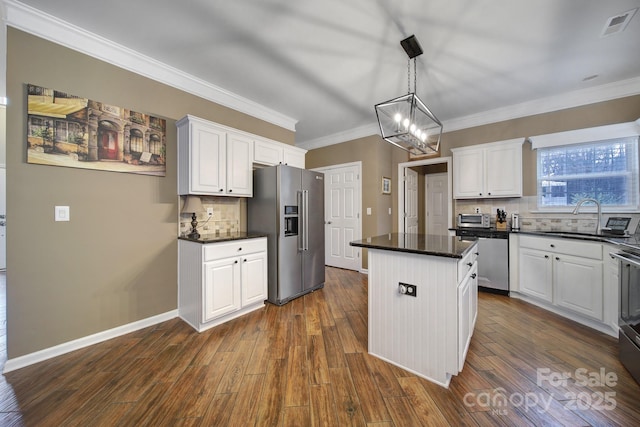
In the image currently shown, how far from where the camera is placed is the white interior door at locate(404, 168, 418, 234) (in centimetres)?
489

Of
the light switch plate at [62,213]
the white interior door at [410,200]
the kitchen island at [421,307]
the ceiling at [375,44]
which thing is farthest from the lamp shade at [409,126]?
the light switch plate at [62,213]

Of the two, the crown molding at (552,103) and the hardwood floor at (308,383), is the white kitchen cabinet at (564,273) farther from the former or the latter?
the crown molding at (552,103)

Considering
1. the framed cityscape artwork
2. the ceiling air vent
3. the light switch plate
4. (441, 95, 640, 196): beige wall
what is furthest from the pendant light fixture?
the light switch plate

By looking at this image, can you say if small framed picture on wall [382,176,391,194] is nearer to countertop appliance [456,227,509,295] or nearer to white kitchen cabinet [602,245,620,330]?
countertop appliance [456,227,509,295]

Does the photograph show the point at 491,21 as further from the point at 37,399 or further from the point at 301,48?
the point at 37,399

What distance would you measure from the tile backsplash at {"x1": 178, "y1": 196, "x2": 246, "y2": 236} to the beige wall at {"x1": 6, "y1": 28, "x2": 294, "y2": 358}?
141 mm

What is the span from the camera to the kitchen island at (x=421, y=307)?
1.58 meters

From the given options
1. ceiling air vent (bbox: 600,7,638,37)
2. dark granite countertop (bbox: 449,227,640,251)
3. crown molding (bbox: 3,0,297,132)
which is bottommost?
dark granite countertop (bbox: 449,227,640,251)

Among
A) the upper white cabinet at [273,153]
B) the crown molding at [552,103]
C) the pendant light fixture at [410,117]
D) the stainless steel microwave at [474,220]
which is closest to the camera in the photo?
the pendant light fixture at [410,117]

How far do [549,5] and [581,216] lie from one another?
2.66m

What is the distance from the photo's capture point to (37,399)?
5.01 ft

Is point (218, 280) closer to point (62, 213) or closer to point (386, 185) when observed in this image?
point (62, 213)

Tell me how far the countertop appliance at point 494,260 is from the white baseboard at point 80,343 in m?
4.05

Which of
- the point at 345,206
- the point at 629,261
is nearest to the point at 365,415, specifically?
the point at 629,261
